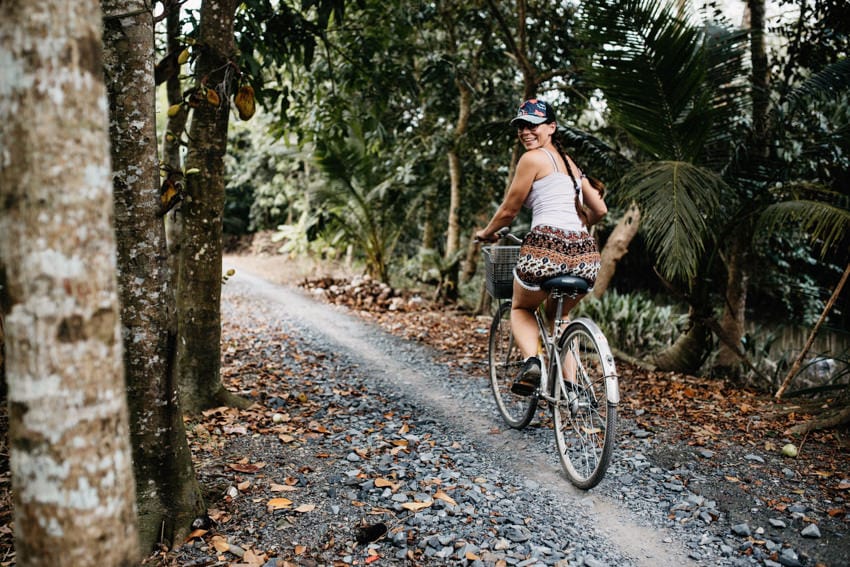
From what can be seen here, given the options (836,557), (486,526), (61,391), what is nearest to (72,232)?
(61,391)

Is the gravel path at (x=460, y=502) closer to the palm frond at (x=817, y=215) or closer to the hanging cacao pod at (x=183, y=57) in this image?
the palm frond at (x=817, y=215)

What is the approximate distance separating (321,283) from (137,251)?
363 inches

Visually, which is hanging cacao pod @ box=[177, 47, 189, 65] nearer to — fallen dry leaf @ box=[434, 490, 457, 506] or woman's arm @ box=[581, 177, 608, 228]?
woman's arm @ box=[581, 177, 608, 228]

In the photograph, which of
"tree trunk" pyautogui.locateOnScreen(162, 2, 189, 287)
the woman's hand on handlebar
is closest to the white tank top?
the woman's hand on handlebar

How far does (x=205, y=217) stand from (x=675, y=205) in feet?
10.8

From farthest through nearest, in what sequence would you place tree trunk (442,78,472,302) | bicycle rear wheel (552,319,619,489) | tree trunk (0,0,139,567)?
tree trunk (442,78,472,302) < bicycle rear wheel (552,319,619,489) < tree trunk (0,0,139,567)

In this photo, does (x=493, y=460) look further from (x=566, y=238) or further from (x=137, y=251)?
(x=137, y=251)

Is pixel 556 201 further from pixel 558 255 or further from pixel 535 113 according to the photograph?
pixel 535 113

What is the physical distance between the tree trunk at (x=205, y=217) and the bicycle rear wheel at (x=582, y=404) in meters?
2.32

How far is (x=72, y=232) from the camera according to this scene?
122 centimetres

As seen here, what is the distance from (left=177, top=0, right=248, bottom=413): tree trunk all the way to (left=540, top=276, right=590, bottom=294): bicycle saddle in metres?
2.19

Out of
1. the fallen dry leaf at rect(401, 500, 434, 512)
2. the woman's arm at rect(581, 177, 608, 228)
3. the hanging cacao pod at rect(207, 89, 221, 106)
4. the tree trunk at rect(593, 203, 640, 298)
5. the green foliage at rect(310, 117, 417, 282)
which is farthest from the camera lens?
the green foliage at rect(310, 117, 417, 282)

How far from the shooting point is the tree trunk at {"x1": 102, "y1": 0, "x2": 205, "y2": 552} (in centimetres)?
235

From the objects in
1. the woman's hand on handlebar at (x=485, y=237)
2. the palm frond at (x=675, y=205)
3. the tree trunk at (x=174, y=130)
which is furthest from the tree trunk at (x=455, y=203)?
the woman's hand on handlebar at (x=485, y=237)
